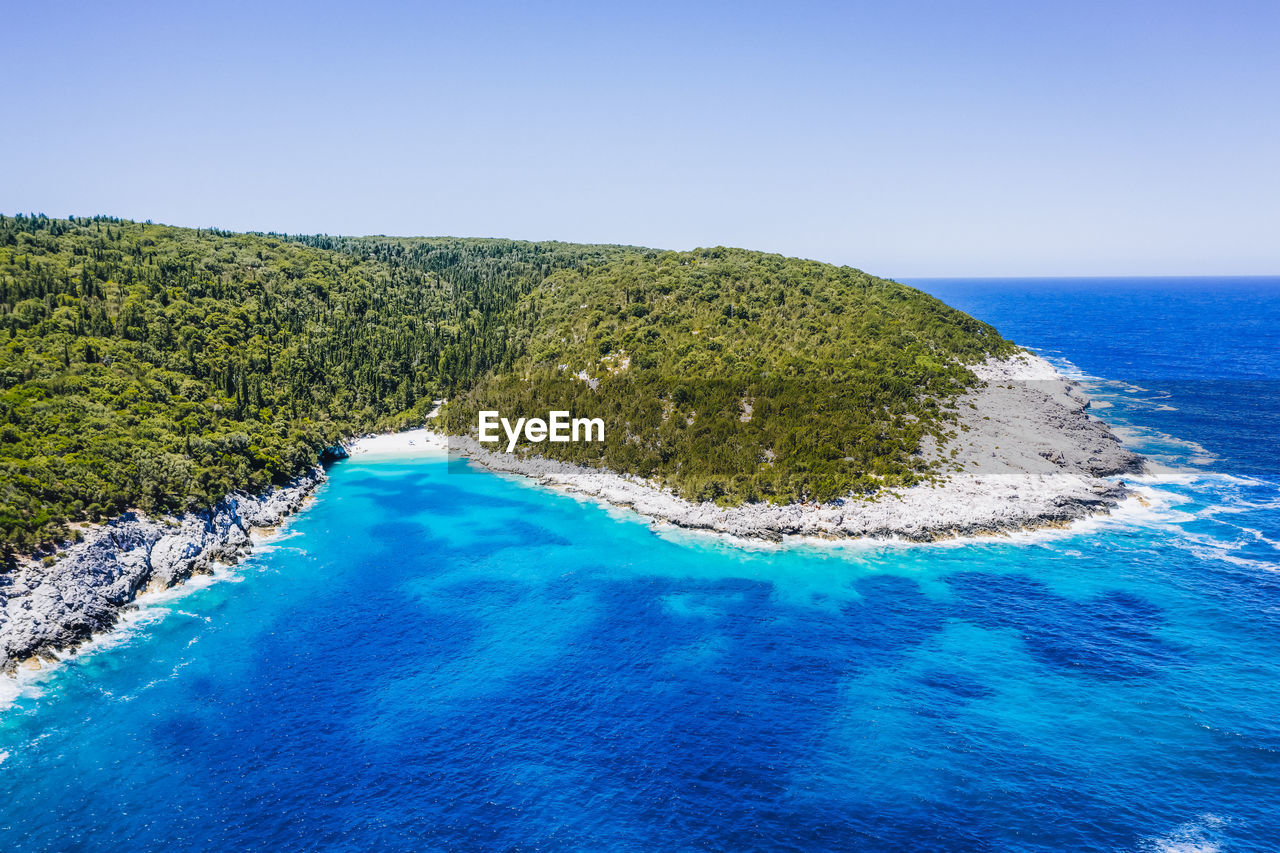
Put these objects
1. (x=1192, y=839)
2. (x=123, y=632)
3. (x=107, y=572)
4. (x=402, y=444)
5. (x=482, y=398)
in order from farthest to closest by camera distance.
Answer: (x=482, y=398), (x=402, y=444), (x=107, y=572), (x=123, y=632), (x=1192, y=839)

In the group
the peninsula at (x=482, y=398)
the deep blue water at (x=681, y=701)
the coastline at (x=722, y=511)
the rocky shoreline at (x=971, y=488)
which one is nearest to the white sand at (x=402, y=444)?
the coastline at (x=722, y=511)

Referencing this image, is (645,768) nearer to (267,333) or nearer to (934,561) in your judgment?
(934,561)

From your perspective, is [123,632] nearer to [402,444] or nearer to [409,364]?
[402,444]

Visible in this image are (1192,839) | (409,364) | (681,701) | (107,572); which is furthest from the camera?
(409,364)

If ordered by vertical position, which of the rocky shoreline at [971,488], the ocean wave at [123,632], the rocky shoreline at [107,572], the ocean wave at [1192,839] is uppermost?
the rocky shoreline at [971,488]

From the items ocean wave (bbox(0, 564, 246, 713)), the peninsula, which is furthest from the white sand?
ocean wave (bbox(0, 564, 246, 713))

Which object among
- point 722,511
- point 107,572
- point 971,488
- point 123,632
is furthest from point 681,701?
point 971,488

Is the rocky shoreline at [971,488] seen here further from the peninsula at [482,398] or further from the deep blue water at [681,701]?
the deep blue water at [681,701]
